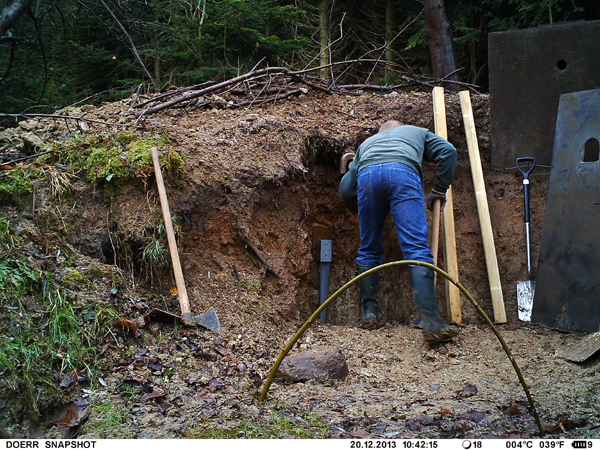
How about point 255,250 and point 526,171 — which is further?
point 526,171

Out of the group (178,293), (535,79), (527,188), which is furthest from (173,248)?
(535,79)

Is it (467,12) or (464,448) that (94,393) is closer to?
(464,448)

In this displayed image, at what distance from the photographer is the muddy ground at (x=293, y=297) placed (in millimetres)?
2715

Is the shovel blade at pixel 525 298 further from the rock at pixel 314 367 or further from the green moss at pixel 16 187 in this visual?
the green moss at pixel 16 187

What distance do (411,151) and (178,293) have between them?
6.89 feet

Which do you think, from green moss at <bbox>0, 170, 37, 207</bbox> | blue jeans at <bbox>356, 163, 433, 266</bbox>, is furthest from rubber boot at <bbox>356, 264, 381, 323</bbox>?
green moss at <bbox>0, 170, 37, 207</bbox>

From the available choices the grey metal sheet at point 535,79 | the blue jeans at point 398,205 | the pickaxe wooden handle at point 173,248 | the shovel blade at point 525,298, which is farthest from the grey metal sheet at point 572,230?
the pickaxe wooden handle at point 173,248

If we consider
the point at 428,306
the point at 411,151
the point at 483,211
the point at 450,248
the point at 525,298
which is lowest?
the point at 428,306

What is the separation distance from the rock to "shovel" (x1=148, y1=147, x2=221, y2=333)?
2.36ft

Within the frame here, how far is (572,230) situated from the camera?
14.1ft

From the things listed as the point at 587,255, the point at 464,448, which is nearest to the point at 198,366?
the point at 464,448

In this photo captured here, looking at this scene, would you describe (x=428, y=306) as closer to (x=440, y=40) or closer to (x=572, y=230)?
(x=572, y=230)

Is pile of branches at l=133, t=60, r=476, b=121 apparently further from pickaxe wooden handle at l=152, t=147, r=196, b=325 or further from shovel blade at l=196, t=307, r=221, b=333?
shovel blade at l=196, t=307, r=221, b=333

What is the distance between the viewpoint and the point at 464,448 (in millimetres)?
2150
